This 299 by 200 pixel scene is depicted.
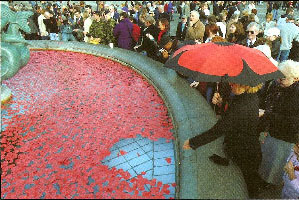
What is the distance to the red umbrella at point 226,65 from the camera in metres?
3.48

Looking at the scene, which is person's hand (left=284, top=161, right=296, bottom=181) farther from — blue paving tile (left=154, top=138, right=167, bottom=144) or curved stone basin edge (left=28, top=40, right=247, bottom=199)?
blue paving tile (left=154, top=138, right=167, bottom=144)

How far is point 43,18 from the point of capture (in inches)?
466

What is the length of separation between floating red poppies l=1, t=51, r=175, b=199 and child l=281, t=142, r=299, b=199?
165 centimetres

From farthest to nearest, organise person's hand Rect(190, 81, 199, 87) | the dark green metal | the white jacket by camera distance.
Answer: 1. the white jacket
2. person's hand Rect(190, 81, 199, 87)
3. the dark green metal

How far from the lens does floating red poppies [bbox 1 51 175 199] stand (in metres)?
3.62

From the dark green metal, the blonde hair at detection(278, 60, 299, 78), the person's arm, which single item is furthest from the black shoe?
the dark green metal

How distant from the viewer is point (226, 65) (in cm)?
371

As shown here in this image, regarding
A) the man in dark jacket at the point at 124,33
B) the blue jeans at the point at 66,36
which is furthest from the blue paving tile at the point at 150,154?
the blue jeans at the point at 66,36

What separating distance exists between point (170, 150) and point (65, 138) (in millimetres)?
1778

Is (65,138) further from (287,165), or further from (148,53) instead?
(148,53)

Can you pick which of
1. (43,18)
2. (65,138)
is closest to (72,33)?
(43,18)

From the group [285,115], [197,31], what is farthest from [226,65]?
[197,31]

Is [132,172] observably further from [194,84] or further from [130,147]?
[194,84]

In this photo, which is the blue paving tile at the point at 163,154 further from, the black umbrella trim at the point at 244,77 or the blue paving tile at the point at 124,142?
the black umbrella trim at the point at 244,77
